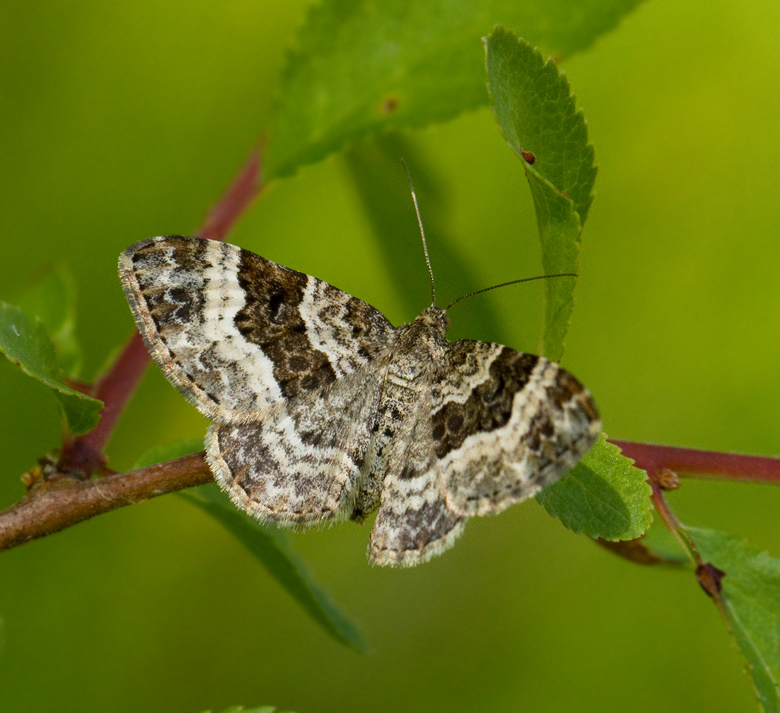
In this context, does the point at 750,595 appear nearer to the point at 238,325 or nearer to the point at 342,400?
the point at 342,400

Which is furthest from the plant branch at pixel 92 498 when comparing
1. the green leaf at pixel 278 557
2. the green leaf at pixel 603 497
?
the green leaf at pixel 603 497

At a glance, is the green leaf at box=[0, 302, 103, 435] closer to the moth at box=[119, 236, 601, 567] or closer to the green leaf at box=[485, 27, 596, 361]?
the moth at box=[119, 236, 601, 567]

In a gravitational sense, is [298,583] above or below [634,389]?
below

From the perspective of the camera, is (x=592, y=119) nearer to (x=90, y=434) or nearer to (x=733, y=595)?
(x=733, y=595)

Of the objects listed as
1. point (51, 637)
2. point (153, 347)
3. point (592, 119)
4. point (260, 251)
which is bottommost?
point (51, 637)

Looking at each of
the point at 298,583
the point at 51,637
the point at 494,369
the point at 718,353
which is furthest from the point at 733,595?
the point at 51,637

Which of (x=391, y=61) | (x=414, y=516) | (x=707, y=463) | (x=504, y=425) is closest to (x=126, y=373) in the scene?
(x=414, y=516)
